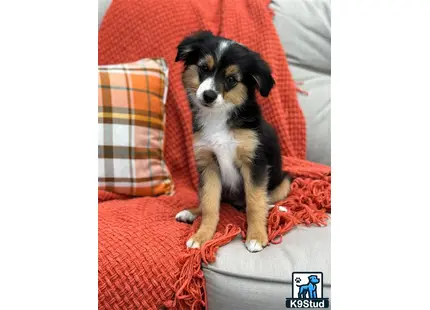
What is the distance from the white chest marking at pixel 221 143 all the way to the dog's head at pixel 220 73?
0.39 ft

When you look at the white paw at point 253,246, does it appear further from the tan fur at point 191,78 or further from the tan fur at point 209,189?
the tan fur at point 191,78

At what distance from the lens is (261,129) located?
1.92m

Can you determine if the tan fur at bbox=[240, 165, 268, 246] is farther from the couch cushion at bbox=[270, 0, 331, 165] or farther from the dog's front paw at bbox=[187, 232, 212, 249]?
the couch cushion at bbox=[270, 0, 331, 165]

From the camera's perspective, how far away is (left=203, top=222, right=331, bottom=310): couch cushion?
1.43 m

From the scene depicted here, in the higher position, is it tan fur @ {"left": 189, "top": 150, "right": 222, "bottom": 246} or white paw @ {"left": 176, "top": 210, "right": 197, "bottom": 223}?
tan fur @ {"left": 189, "top": 150, "right": 222, "bottom": 246}

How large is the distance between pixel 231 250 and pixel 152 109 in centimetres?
112

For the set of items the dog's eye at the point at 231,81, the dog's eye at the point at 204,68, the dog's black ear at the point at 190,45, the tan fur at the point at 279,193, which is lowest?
the tan fur at the point at 279,193

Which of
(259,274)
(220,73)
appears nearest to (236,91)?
(220,73)

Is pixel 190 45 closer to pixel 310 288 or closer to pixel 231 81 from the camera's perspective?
pixel 231 81

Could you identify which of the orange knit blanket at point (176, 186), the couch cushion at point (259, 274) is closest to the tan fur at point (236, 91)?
the orange knit blanket at point (176, 186)

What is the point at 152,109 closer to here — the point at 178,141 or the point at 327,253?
the point at 178,141

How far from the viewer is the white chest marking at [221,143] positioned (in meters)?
1.85

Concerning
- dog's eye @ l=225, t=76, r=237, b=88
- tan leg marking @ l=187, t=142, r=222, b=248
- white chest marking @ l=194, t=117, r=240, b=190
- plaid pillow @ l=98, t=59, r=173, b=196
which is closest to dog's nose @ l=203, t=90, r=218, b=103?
dog's eye @ l=225, t=76, r=237, b=88
